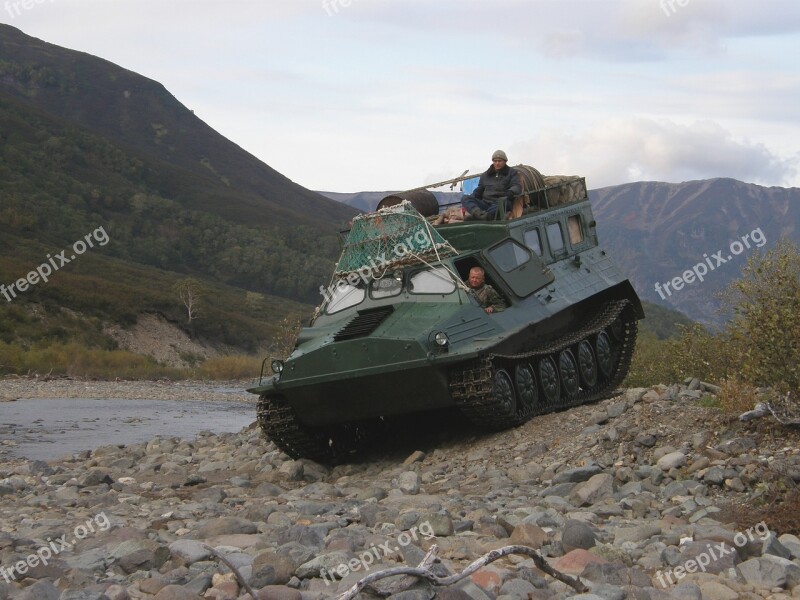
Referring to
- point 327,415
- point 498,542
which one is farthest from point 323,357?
point 498,542

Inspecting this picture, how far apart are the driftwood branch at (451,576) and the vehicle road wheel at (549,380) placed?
7.44 metres

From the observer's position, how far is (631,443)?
465 inches

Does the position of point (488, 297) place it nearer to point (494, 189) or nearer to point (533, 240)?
point (533, 240)

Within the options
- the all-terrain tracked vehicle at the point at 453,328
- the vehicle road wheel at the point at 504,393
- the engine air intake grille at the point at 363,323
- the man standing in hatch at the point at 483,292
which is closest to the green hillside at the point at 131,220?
the all-terrain tracked vehicle at the point at 453,328

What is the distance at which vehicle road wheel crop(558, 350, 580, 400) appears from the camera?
15.4 m

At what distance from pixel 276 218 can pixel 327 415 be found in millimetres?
109086

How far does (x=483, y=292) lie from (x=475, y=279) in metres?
0.32

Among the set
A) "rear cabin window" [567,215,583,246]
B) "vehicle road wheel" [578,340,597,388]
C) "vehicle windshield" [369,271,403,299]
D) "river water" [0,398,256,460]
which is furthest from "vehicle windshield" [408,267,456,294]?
"river water" [0,398,256,460]

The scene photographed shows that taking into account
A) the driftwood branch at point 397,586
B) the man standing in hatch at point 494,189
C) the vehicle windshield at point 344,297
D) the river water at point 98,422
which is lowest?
the river water at point 98,422

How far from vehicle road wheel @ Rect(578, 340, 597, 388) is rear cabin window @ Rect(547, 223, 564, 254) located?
1458 mm

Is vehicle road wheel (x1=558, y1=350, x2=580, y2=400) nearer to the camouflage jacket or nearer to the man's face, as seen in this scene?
the camouflage jacket

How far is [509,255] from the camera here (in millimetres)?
15336

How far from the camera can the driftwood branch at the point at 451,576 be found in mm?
6566

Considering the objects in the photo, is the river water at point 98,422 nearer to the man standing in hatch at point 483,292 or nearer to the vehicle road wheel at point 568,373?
the man standing in hatch at point 483,292
